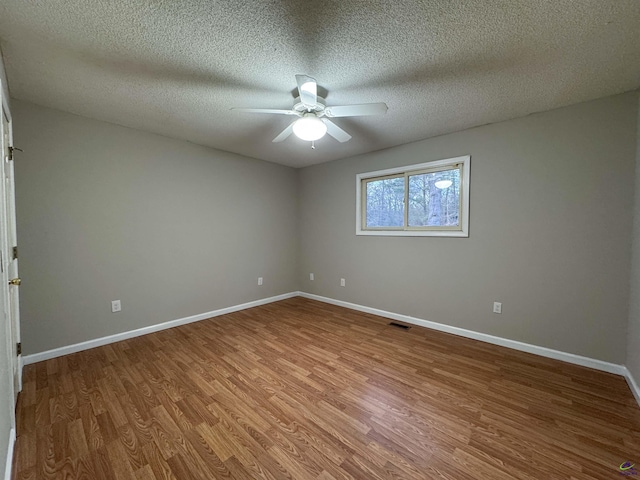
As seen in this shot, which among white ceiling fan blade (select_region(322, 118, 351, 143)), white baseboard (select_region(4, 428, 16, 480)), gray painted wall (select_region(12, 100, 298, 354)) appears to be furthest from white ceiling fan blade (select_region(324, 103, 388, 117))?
white baseboard (select_region(4, 428, 16, 480))

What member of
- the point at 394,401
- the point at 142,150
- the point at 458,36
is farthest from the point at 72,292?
the point at 458,36

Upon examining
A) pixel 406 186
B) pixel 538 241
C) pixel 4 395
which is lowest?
pixel 4 395

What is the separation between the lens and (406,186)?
3363mm

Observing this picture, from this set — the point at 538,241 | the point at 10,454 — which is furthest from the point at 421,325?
the point at 10,454

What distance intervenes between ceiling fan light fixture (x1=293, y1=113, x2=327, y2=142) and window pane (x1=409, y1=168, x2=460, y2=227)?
5.77ft

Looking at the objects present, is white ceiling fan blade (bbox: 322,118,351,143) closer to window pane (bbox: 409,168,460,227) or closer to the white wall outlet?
window pane (bbox: 409,168,460,227)

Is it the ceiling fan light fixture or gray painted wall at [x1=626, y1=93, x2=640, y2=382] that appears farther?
the ceiling fan light fixture

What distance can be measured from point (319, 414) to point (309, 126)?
82.7 inches

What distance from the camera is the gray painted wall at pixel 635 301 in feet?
6.16

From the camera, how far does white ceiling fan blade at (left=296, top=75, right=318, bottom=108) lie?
157 cm

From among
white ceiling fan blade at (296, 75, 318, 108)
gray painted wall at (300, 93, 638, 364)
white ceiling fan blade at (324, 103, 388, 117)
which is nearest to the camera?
white ceiling fan blade at (296, 75, 318, 108)

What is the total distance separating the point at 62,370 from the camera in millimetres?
2176

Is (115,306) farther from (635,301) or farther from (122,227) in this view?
(635,301)

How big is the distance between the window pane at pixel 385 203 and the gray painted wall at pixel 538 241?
25 centimetres
